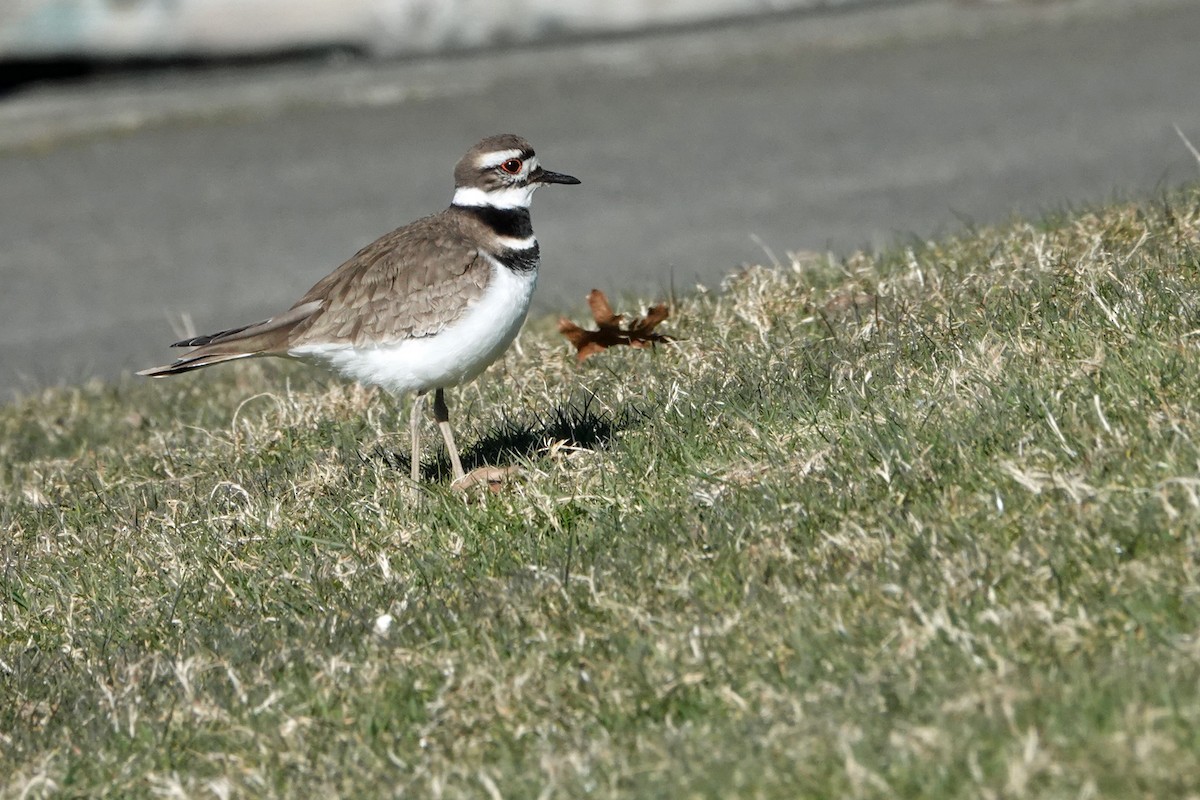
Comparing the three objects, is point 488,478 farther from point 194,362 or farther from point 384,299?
point 194,362

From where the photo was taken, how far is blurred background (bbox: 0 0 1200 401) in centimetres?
1180

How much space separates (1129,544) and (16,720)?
3.47 meters

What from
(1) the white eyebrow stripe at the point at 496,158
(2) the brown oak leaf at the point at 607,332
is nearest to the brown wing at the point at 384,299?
(1) the white eyebrow stripe at the point at 496,158

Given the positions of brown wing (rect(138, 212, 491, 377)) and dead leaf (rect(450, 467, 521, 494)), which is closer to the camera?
dead leaf (rect(450, 467, 521, 494))

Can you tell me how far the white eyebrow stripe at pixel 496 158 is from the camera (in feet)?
22.5

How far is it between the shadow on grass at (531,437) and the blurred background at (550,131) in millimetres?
2227

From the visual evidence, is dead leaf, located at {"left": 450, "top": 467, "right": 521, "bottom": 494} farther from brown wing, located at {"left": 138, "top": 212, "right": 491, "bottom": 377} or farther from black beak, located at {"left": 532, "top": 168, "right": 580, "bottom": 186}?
black beak, located at {"left": 532, "top": 168, "right": 580, "bottom": 186}

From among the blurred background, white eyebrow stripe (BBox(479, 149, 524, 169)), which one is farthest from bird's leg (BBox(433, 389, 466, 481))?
the blurred background

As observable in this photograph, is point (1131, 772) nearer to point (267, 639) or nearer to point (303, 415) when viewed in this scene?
point (267, 639)

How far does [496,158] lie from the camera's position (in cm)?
686

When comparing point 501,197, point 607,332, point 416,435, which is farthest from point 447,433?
point 607,332

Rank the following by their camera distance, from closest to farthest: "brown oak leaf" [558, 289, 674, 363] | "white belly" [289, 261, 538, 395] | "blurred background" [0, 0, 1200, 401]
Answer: "white belly" [289, 261, 538, 395], "brown oak leaf" [558, 289, 674, 363], "blurred background" [0, 0, 1200, 401]

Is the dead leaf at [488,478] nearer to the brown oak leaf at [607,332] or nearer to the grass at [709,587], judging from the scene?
the grass at [709,587]

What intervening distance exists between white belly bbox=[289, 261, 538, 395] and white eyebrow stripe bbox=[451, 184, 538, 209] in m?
0.36
